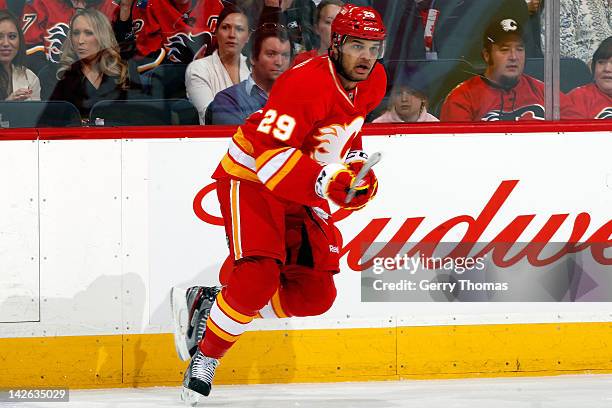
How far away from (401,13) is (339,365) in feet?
4.16

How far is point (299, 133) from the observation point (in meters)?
3.35

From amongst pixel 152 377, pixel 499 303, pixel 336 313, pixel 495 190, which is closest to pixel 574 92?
pixel 495 190

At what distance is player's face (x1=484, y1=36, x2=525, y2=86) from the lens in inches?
163

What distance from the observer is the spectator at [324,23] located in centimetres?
407

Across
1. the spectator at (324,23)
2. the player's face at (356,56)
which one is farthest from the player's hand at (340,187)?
the spectator at (324,23)

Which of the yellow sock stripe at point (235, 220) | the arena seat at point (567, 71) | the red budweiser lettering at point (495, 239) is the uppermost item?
the arena seat at point (567, 71)

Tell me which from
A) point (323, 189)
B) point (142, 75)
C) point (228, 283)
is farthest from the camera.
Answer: point (142, 75)

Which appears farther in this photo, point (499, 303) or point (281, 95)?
point (499, 303)

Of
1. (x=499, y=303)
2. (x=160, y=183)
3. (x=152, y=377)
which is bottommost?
(x=152, y=377)

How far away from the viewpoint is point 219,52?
13.5ft

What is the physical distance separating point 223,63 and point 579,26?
1306 mm

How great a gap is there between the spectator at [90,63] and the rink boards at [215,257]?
0.47ft

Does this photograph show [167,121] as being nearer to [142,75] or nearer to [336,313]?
[142,75]

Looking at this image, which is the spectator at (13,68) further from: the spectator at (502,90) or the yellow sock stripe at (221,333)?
the spectator at (502,90)
